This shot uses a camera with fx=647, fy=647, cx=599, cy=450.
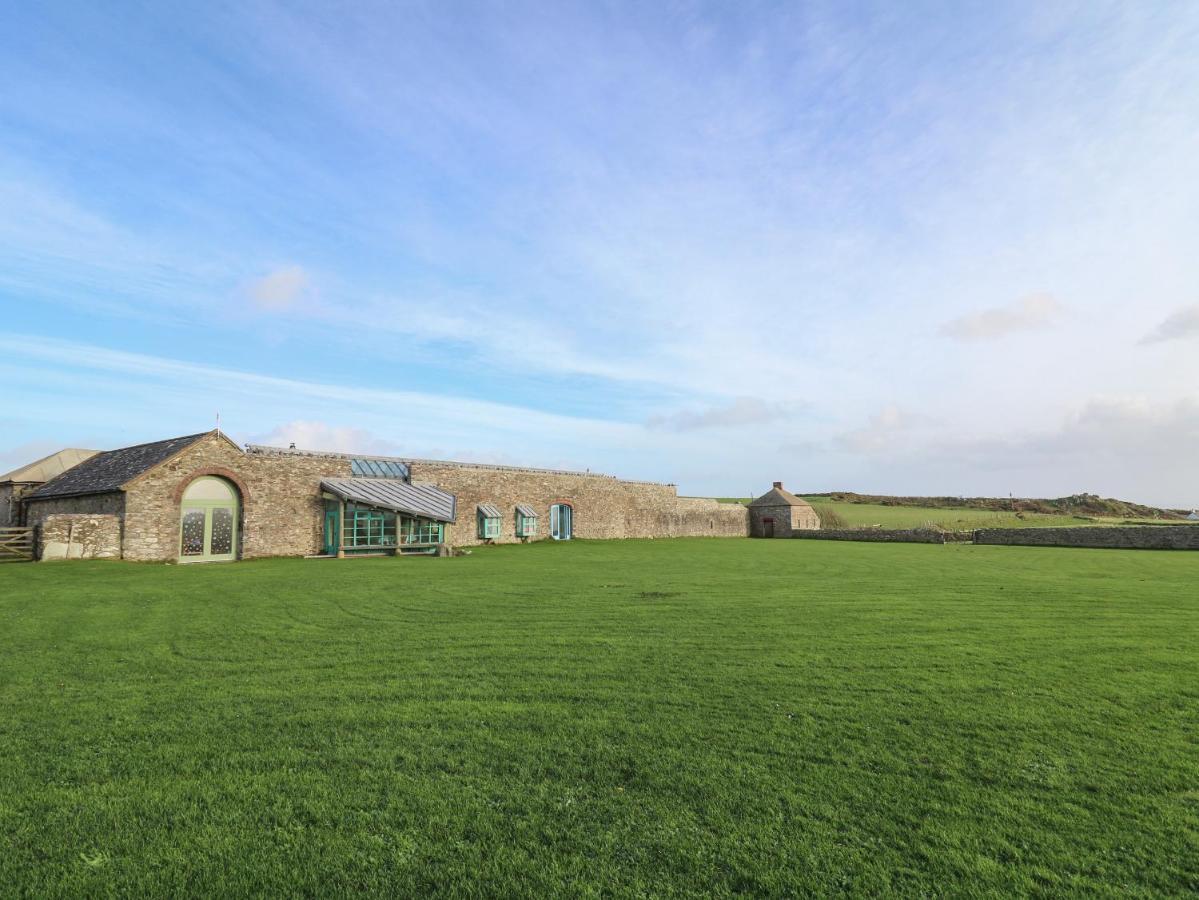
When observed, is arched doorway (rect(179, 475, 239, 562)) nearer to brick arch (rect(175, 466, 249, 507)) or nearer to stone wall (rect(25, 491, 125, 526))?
brick arch (rect(175, 466, 249, 507))

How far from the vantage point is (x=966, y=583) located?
14859 mm

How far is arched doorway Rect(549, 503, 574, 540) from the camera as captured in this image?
1345 inches

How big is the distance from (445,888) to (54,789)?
2.92 m

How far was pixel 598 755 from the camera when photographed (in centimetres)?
464

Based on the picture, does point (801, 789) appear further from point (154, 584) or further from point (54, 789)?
point (154, 584)

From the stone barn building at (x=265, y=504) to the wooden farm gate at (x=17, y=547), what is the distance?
2.14 ft

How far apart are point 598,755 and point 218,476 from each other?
21435mm

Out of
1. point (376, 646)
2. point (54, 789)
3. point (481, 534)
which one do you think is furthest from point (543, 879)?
point (481, 534)

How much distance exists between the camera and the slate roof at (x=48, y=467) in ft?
91.6

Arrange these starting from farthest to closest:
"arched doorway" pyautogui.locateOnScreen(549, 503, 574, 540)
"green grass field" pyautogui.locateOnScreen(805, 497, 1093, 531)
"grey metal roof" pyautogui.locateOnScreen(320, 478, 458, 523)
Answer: "green grass field" pyautogui.locateOnScreen(805, 497, 1093, 531), "arched doorway" pyautogui.locateOnScreen(549, 503, 574, 540), "grey metal roof" pyautogui.locateOnScreen(320, 478, 458, 523)

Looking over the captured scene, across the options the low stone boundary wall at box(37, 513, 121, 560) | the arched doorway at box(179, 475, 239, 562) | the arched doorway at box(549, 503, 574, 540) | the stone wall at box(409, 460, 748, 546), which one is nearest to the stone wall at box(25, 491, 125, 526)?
the low stone boundary wall at box(37, 513, 121, 560)

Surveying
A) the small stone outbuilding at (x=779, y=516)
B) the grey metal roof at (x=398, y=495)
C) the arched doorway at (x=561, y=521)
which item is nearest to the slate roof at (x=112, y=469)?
the grey metal roof at (x=398, y=495)

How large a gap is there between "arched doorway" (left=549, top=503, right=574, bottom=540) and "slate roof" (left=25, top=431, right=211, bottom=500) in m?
17.1

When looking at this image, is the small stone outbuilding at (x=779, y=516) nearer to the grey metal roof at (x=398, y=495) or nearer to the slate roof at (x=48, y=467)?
the grey metal roof at (x=398, y=495)
